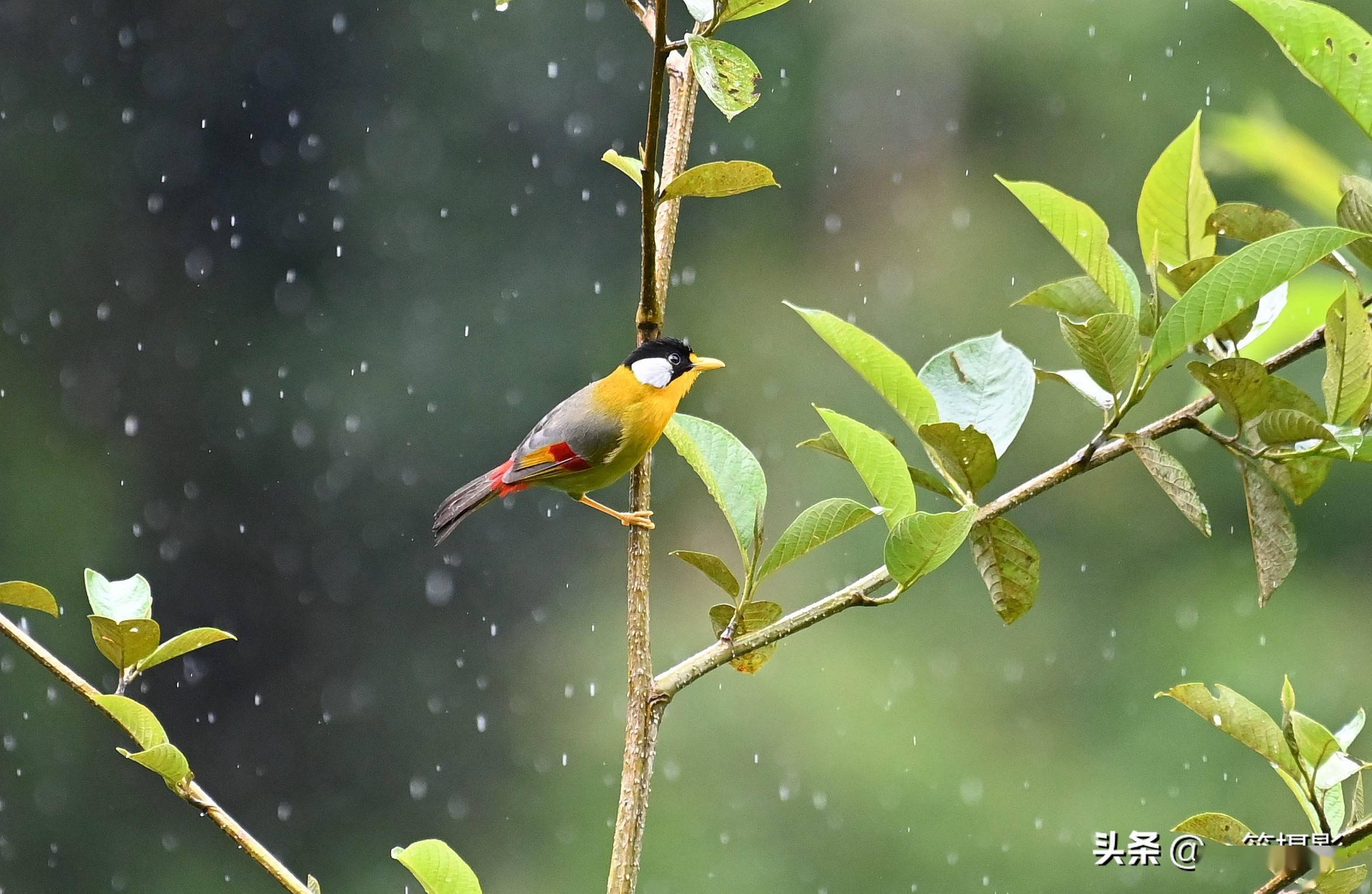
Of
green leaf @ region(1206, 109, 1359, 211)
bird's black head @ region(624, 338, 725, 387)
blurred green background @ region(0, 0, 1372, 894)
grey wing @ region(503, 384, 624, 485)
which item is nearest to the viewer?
green leaf @ region(1206, 109, 1359, 211)

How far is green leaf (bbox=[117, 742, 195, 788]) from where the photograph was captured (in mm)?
648

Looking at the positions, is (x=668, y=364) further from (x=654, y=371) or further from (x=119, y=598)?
(x=119, y=598)

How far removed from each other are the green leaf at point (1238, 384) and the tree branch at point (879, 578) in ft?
0.05

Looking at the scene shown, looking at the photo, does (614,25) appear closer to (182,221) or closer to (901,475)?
(182,221)

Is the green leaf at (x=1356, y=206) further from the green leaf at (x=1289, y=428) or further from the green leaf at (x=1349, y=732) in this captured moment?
the green leaf at (x=1349, y=732)

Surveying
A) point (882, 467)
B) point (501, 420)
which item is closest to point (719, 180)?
point (882, 467)

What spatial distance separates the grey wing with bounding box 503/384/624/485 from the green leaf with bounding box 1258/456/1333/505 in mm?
1301

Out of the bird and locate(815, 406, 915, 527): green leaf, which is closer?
locate(815, 406, 915, 527): green leaf

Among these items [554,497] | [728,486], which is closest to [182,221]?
[554,497]

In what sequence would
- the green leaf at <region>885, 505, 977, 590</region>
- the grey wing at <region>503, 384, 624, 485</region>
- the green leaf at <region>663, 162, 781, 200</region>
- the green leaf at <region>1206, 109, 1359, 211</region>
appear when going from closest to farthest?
1. the green leaf at <region>885, 505, 977, 590</region>
2. the green leaf at <region>663, 162, 781, 200</region>
3. the green leaf at <region>1206, 109, 1359, 211</region>
4. the grey wing at <region>503, 384, 624, 485</region>

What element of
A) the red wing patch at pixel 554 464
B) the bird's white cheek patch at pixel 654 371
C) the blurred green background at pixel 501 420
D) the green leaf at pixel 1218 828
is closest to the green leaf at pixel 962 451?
the green leaf at pixel 1218 828

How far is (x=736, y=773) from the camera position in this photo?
700 centimetres

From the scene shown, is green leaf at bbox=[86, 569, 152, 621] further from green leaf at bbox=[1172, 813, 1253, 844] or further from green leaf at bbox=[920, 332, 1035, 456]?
green leaf at bbox=[1172, 813, 1253, 844]

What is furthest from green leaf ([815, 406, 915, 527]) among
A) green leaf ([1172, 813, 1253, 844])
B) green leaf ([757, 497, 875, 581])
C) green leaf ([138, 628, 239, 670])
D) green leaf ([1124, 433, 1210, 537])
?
green leaf ([138, 628, 239, 670])
